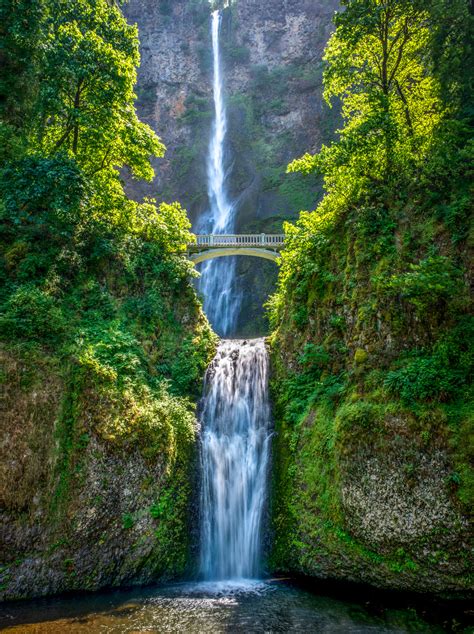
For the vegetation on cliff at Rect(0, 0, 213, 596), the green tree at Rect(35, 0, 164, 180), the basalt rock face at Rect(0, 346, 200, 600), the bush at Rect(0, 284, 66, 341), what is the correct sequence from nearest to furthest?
the basalt rock face at Rect(0, 346, 200, 600) < the vegetation on cliff at Rect(0, 0, 213, 596) < the bush at Rect(0, 284, 66, 341) < the green tree at Rect(35, 0, 164, 180)

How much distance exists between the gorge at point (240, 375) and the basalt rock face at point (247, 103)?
53.9 feet

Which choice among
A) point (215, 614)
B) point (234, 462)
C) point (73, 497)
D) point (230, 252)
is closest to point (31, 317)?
point (73, 497)

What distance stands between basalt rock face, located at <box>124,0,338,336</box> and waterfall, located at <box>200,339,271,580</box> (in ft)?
51.7

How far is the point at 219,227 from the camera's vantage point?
32125mm

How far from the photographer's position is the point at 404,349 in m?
9.23

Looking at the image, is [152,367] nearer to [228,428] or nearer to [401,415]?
[228,428]

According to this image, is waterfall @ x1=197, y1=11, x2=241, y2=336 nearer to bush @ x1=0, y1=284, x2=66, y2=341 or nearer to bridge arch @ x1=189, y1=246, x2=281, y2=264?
bridge arch @ x1=189, y1=246, x2=281, y2=264

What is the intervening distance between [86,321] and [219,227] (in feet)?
72.1

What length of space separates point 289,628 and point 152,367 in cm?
710

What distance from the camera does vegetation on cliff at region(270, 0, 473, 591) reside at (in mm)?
8039

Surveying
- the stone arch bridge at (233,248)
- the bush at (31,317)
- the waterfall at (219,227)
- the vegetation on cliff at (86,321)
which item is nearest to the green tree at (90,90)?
the vegetation on cliff at (86,321)

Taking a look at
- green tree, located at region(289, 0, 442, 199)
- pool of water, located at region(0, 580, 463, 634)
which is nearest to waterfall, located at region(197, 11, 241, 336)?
green tree, located at region(289, 0, 442, 199)

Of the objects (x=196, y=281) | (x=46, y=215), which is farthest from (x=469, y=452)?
(x=196, y=281)

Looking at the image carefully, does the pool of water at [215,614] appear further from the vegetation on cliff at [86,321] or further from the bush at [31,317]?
the bush at [31,317]
